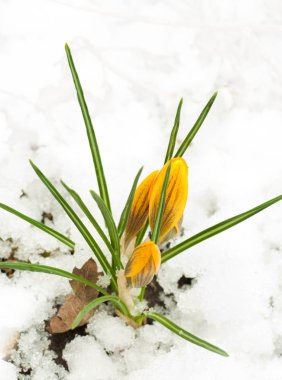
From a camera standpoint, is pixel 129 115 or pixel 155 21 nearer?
pixel 129 115

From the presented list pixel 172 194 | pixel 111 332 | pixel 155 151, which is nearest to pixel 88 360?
pixel 111 332

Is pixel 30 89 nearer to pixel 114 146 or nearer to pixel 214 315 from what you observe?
pixel 114 146

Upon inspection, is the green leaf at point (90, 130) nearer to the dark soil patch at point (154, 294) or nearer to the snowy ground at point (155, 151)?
the snowy ground at point (155, 151)

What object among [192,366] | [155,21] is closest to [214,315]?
[192,366]

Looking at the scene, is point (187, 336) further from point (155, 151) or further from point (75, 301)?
point (155, 151)

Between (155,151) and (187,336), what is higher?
(155,151)

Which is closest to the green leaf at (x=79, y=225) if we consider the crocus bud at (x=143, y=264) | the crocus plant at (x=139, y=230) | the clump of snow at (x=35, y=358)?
the crocus plant at (x=139, y=230)

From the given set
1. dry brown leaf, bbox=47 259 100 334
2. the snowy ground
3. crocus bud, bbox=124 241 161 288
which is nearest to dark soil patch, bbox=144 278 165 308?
the snowy ground
